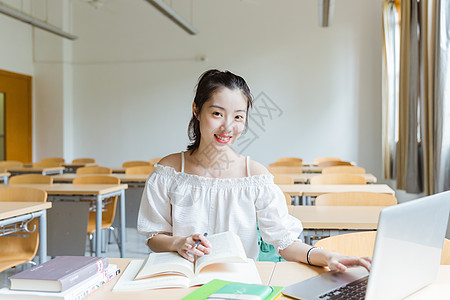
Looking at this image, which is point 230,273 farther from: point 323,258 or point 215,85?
point 215,85

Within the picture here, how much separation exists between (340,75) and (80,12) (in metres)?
5.14

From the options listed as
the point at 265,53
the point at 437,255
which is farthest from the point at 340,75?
the point at 437,255

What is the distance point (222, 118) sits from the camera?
1.58 metres

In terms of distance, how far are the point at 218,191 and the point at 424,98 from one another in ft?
12.3

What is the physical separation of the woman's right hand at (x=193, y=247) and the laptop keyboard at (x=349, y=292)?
0.34 metres

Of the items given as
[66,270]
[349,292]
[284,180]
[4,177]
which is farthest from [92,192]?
[349,292]

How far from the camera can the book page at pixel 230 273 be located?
3.96 ft

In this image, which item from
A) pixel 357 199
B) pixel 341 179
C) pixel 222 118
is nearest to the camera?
pixel 222 118

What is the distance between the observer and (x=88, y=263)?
1208mm

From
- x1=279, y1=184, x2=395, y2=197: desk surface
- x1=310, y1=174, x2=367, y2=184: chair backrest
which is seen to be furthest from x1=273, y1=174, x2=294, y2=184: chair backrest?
x1=310, y1=174, x2=367, y2=184: chair backrest

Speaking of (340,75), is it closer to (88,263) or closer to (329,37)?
(329,37)

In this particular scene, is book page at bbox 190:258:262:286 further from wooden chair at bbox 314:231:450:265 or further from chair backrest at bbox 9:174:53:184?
chair backrest at bbox 9:174:53:184

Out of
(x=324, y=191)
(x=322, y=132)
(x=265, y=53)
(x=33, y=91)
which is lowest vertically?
(x=324, y=191)

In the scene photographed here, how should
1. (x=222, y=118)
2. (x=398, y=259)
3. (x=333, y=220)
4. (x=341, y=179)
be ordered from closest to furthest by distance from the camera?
(x=398, y=259) < (x=222, y=118) < (x=333, y=220) < (x=341, y=179)
